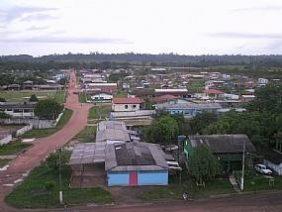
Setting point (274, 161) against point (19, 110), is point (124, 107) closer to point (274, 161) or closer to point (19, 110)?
point (19, 110)

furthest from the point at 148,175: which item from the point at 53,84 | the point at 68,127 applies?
the point at 53,84

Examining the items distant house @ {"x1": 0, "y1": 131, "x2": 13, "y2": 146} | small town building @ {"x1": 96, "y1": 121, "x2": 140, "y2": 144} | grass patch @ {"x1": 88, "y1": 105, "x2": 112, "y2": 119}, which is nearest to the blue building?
small town building @ {"x1": 96, "y1": 121, "x2": 140, "y2": 144}

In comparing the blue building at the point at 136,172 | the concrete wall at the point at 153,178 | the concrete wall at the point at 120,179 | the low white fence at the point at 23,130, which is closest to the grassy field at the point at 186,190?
the concrete wall at the point at 153,178

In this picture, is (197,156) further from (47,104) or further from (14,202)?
(47,104)

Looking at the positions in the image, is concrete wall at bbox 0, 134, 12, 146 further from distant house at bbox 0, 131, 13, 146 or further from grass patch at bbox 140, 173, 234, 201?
grass patch at bbox 140, 173, 234, 201

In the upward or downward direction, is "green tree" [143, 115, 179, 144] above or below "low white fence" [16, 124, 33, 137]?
above
